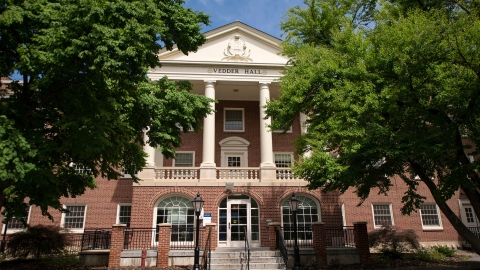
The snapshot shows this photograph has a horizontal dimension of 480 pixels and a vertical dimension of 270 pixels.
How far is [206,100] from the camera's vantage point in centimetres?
1403

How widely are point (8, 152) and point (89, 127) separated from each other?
75.7 inches

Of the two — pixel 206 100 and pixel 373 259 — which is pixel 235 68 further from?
pixel 373 259

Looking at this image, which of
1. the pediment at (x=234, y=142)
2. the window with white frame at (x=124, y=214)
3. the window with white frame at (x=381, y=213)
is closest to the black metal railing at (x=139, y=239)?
the window with white frame at (x=124, y=214)

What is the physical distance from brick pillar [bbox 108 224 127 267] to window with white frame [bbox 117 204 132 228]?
309 inches

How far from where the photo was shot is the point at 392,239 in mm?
17562

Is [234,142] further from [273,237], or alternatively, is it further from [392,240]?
[392,240]

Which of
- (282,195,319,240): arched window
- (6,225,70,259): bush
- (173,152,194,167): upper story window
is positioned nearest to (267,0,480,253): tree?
(282,195,319,240): arched window

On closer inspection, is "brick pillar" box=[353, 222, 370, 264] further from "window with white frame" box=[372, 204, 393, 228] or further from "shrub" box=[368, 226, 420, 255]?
"window with white frame" box=[372, 204, 393, 228]

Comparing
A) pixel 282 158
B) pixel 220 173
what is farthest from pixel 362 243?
pixel 282 158

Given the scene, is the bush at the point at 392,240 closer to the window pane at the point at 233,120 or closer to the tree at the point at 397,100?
the tree at the point at 397,100

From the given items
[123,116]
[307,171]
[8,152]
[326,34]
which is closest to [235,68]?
[326,34]

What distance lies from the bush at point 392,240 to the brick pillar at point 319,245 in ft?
12.8

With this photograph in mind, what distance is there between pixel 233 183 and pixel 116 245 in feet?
23.6

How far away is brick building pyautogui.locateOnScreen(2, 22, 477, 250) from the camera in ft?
64.4
